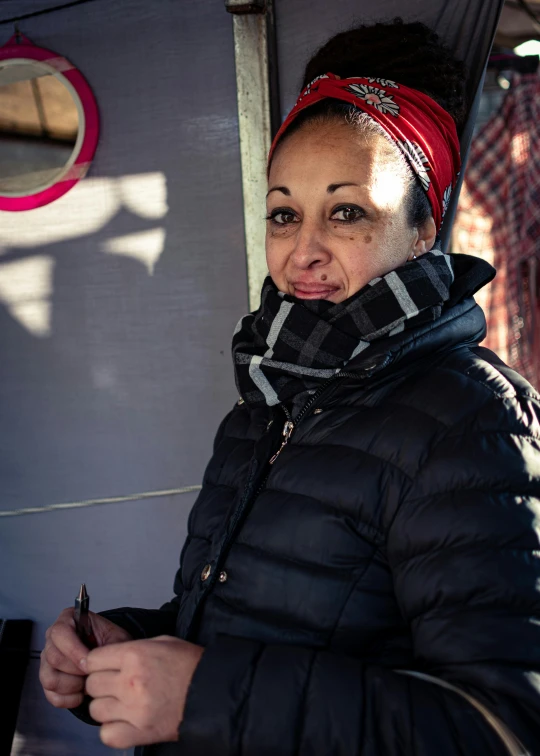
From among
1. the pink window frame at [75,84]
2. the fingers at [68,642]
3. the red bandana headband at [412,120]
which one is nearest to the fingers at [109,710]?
the fingers at [68,642]

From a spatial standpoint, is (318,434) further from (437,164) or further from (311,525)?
(437,164)

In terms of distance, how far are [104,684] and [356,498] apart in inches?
18.8

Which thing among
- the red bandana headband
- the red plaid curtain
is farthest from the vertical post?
the red plaid curtain

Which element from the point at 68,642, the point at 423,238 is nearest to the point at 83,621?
the point at 68,642

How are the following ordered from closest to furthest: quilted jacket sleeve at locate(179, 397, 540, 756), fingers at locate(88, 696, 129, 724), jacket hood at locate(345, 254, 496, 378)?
quilted jacket sleeve at locate(179, 397, 540, 756), fingers at locate(88, 696, 129, 724), jacket hood at locate(345, 254, 496, 378)

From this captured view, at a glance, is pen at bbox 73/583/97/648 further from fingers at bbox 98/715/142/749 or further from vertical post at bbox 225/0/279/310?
vertical post at bbox 225/0/279/310

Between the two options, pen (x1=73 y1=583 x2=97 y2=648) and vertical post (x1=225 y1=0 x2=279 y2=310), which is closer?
pen (x1=73 y1=583 x2=97 y2=648)

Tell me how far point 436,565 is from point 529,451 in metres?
0.23

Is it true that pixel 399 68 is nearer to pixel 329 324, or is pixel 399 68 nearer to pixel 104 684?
pixel 329 324

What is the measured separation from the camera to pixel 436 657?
1014 mm

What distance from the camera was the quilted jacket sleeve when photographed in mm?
966

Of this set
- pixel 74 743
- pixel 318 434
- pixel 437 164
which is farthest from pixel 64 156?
pixel 74 743

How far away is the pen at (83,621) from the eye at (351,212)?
85 cm

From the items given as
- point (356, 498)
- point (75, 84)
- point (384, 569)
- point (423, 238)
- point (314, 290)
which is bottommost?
point (384, 569)
